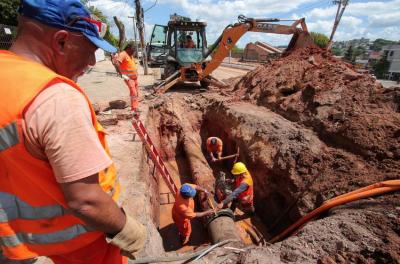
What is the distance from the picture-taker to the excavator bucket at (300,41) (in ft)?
32.4

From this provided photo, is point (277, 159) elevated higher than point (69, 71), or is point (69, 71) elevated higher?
point (69, 71)

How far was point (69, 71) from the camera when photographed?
4.66 feet

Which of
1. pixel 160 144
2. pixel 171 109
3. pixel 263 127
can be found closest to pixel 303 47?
pixel 263 127

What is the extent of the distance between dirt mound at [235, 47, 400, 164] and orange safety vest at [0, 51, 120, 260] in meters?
5.10

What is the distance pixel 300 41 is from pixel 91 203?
10564mm

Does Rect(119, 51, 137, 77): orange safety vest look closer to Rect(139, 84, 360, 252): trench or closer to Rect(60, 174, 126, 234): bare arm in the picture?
Rect(139, 84, 360, 252): trench

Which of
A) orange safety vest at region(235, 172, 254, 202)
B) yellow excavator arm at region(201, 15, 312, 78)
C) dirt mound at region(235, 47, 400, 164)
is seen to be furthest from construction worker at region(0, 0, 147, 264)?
yellow excavator arm at region(201, 15, 312, 78)

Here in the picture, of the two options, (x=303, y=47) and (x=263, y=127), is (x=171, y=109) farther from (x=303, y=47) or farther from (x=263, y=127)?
(x=303, y=47)

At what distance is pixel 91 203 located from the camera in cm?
125

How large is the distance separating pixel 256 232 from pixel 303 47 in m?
7.43

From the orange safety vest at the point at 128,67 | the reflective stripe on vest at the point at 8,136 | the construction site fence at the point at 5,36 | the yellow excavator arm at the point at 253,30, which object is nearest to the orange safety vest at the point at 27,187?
the reflective stripe on vest at the point at 8,136

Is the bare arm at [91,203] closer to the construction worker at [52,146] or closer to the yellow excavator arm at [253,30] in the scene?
the construction worker at [52,146]

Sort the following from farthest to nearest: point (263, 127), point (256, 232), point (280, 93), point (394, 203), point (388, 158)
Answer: point (280, 93), point (263, 127), point (256, 232), point (388, 158), point (394, 203)

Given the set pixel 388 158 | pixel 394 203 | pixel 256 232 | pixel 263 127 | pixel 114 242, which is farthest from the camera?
pixel 263 127
